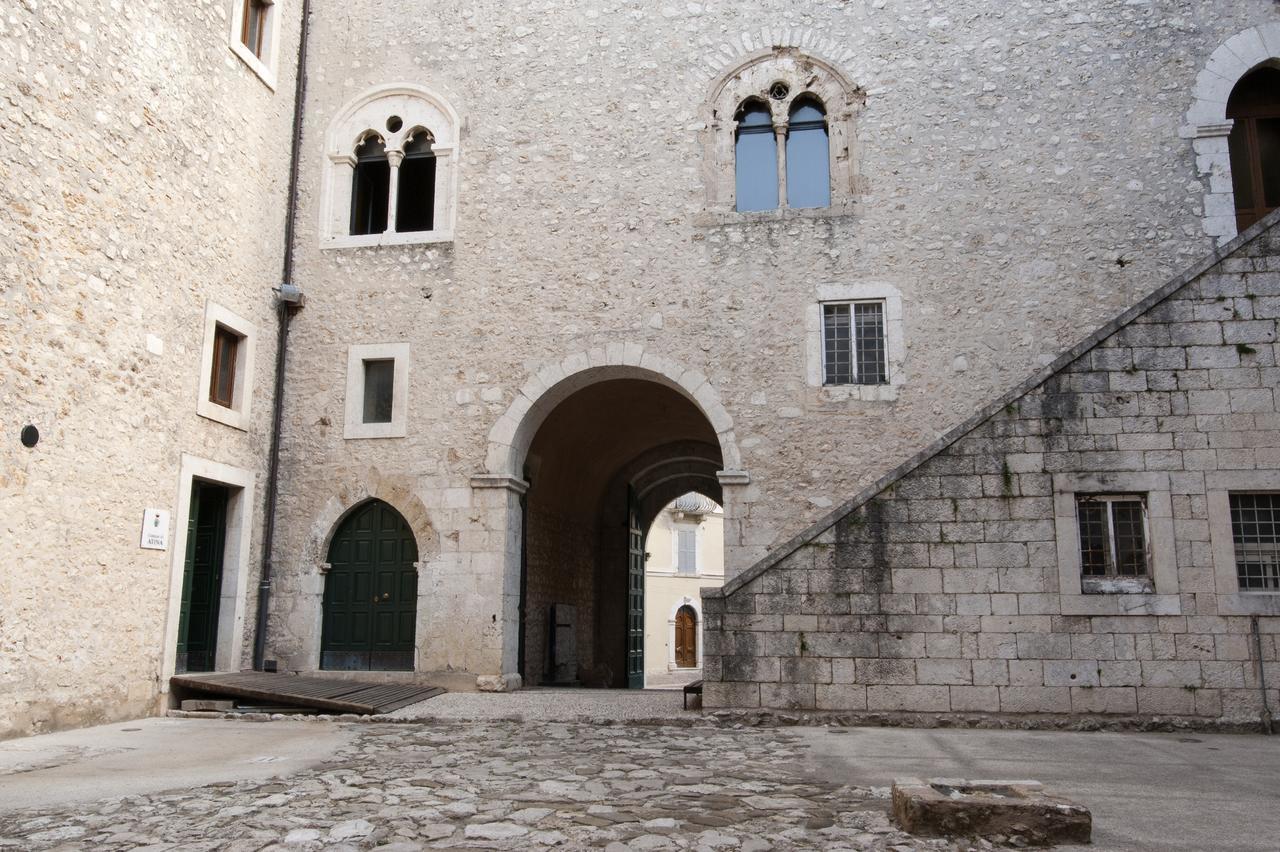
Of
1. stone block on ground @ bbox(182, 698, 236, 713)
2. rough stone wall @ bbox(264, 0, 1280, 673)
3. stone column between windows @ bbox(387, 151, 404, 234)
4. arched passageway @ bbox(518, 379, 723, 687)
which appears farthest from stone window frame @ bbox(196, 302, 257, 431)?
arched passageway @ bbox(518, 379, 723, 687)

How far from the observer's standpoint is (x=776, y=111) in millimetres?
11484

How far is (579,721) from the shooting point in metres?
8.44

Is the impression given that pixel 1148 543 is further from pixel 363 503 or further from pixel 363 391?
pixel 363 391

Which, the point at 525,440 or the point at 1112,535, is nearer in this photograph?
the point at 1112,535

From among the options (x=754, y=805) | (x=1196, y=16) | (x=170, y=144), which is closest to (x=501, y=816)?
(x=754, y=805)

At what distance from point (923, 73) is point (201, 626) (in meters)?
9.83

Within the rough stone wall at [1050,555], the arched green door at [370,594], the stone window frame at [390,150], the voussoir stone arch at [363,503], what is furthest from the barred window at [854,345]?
the arched green door at [370,594]

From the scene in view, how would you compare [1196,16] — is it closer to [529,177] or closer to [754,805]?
[529,177]

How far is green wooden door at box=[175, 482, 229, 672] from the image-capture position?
10.4 meters

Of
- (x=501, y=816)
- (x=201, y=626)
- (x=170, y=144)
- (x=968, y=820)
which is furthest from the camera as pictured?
(x=201, y=626)

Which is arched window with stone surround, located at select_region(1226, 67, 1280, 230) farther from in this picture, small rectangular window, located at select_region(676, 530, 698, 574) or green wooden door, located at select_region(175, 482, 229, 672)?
small rectangular window, located at select_region(676, 530, 698, 574)

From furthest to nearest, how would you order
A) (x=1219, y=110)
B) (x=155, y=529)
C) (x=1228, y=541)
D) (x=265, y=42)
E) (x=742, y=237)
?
1. (x=265, y=42)
2. (x=742, y=237)
3. (x=1219, y=110)
4. (x=155, y=529)
5. (x=1228, y=541)

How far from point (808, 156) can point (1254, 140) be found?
477 centimetres

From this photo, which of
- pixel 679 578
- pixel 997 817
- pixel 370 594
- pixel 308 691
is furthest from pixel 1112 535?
pixel 679 578
